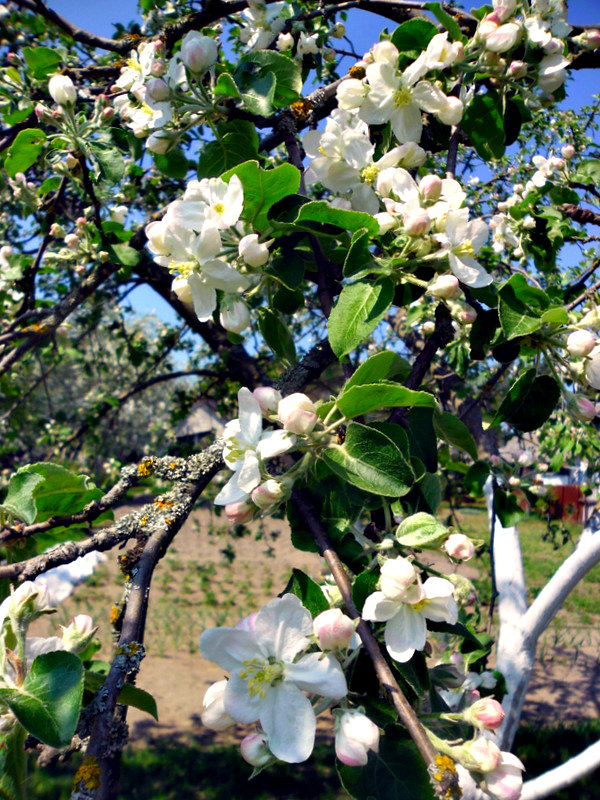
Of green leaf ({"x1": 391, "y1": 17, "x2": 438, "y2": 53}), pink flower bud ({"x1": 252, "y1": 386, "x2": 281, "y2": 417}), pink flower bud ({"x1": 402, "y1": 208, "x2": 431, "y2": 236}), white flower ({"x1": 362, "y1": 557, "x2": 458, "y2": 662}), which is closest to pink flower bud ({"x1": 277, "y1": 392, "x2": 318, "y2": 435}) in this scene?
pink flower bud ({"x1": 252, "y1": 386, "x2": 281, "y2": 417})

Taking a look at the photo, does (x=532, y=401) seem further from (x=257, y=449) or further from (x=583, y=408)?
(x=257, y=449)

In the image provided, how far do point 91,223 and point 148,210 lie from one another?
1.62m

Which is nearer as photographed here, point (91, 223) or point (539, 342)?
→ point (539, 342)

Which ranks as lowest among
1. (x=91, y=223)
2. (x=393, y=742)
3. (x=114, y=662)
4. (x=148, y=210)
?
(x=393, y=742)

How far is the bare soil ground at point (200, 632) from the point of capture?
6.46 meters

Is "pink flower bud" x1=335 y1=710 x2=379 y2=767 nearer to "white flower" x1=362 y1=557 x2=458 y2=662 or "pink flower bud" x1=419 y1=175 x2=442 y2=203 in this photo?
"white flower" x1=362 y1=557 x2=458 y2=662

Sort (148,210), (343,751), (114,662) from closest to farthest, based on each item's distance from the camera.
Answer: (343,751) → (114,662) → (148,210)

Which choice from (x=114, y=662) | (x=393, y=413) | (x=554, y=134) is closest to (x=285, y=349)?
(x=393, y=413)

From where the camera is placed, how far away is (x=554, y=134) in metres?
4.37

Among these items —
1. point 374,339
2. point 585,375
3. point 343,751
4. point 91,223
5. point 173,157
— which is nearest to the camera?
point 343,751

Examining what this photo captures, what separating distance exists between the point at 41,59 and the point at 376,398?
6.43ft

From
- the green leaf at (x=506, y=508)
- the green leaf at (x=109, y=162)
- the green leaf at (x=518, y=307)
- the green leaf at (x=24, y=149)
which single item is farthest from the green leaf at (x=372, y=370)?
the green leaf at (x=24, y=149)

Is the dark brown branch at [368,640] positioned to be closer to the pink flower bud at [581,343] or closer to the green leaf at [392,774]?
the green leaf at [392,774]

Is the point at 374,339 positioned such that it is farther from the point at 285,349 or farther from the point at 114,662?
the point at 114,662
